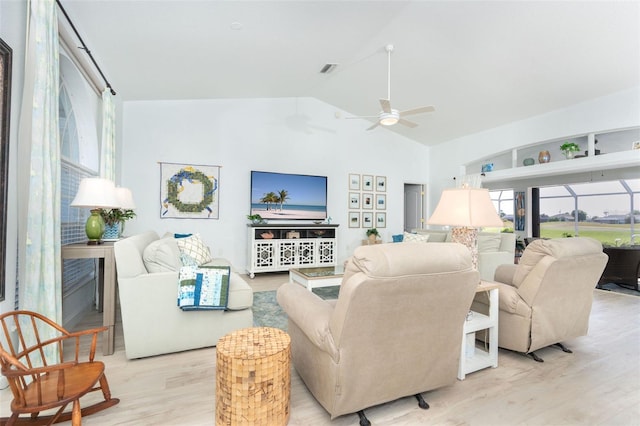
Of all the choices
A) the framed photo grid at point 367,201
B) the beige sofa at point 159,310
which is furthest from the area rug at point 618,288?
the beige sofa at point 159,310

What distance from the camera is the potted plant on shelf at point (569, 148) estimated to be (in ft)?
16.5

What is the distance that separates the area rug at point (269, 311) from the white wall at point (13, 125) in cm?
182

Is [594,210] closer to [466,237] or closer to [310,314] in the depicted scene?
[466,237]

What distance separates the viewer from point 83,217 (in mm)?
3512

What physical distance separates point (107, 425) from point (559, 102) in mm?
6614

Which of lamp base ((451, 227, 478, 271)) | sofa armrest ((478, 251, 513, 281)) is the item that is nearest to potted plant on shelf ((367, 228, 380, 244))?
sofa armrest ((478, 251, 513, 281))

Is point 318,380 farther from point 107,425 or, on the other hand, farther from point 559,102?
point 559,102

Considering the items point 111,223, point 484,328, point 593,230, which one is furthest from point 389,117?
point 593,230

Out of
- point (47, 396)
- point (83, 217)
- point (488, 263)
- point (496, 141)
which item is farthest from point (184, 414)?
point (496, 141)

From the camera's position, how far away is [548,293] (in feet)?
7.43

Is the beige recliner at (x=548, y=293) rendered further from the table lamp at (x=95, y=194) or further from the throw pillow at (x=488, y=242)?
the table lamp at (x=95, y=194)

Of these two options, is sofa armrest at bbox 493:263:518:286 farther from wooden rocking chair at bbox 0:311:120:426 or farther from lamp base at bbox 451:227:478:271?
wooden rocking chair at bbox 0:311:120:426

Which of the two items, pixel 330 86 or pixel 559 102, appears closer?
pixel 559 102

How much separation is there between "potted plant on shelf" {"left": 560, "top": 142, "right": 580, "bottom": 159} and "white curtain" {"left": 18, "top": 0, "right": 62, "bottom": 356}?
21.8 ft
